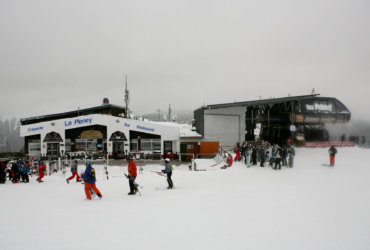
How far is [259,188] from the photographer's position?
962 cm

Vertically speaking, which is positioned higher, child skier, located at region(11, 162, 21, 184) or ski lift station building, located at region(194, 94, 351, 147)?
ski lift station building, located at region(194, 94, 351, 147)

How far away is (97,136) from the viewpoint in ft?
86.5

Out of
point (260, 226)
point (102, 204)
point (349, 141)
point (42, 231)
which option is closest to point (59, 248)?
point (42, 231)

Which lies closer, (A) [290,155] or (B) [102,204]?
(B) [102,204]

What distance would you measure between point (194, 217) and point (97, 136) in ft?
75.9

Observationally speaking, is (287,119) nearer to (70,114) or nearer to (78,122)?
(78,122)

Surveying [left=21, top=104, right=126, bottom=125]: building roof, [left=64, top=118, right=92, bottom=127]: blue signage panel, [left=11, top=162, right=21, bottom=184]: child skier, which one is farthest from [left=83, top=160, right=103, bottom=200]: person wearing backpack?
[left=21, top=104, right=126, bottom=125]: building roof

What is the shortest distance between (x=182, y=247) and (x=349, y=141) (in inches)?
1175

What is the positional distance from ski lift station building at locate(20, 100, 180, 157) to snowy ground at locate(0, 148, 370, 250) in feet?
52.8

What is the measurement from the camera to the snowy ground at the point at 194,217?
15.4 ft

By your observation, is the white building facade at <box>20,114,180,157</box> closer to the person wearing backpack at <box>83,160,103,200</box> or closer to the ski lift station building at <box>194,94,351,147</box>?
the ski lift station building at <box>194,94,351,147</box>

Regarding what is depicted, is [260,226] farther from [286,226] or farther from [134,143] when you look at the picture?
[134,143]

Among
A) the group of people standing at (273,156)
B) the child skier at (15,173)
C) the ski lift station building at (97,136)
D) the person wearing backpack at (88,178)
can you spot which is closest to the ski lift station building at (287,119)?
the ski lift station building at (97,136)

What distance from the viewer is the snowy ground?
4.70 metres
